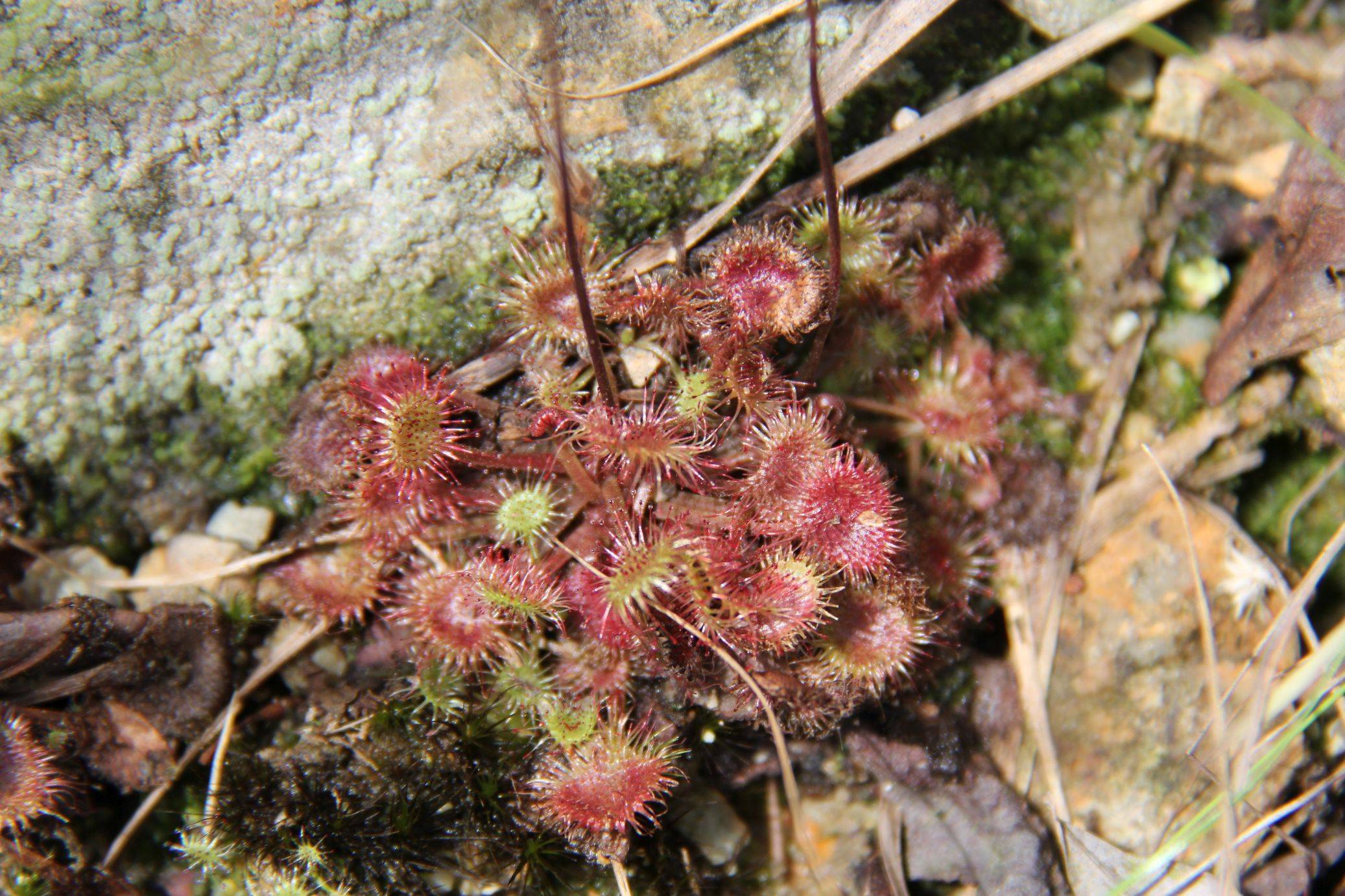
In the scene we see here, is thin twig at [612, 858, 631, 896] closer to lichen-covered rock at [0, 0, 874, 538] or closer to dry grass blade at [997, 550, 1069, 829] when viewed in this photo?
dry grass blade at [997, 550, 1069, 829]

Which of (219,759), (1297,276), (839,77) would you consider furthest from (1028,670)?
(219,759)

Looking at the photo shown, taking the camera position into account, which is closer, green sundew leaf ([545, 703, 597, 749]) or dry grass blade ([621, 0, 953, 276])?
green sundew leaf ([545, 703, 597, 749])

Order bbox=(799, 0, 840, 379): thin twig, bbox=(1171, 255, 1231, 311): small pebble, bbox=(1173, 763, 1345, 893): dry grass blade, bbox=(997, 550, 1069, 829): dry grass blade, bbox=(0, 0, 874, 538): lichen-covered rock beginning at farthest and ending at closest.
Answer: bbox=(1171, 255, 1231, 311): small pebble → bbox=(997, 550, 1069, 829): dry grass blade → bbox=(1173, 763, 1345, 893): dry grass blade → bbox=(0, 0, 874, 538): lichen-covered rock → bbox=(799, 0, 840, 379): thin twig

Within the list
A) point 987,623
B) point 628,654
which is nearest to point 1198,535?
point 987,623

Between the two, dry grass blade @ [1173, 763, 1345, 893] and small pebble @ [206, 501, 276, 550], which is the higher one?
small pebble @ [206, 501, 276, 550]

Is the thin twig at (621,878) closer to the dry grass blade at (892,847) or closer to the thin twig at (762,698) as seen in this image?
the thin twig at (762,698)

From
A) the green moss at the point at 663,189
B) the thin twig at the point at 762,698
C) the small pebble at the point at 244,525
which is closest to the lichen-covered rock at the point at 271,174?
the green moss at the point at 663,189

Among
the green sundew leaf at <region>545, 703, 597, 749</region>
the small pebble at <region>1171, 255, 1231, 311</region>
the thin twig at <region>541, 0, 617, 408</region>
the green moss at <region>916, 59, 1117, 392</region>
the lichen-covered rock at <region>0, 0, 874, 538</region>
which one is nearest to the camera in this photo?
the thin twig at <region>541, 0, 617, 408</region>

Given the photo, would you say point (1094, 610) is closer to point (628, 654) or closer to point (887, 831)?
point (887, 831)

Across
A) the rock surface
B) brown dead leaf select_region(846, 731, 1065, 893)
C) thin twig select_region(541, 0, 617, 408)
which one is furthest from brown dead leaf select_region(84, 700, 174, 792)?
the rock surface
